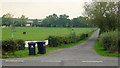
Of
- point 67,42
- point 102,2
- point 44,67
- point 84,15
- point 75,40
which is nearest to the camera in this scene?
point 44,67

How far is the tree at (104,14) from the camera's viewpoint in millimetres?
34312

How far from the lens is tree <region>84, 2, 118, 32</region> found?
3431 centimetres

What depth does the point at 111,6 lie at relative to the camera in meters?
34.2

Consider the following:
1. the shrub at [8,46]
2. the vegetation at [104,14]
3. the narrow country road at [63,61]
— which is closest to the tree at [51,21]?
the vegetation at [104,14]

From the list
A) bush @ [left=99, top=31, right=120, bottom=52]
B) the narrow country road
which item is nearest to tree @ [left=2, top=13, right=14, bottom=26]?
bush @ [left=99, top=31, right=120, bottom=52]

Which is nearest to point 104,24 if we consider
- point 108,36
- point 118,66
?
point 108,36

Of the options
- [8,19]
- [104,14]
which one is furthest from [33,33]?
[104,14]

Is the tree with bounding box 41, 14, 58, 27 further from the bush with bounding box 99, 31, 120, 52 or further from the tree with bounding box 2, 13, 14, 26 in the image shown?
the bush with bounding box 99, 31, 120, 52

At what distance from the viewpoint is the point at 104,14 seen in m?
36.2

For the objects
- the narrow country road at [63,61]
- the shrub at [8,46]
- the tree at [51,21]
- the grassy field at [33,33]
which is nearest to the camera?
the narrow country road at [63,61]

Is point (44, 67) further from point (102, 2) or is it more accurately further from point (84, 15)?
point (84, 15)

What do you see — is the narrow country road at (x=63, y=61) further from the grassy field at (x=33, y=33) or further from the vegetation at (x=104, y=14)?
the vegetation at (x=104, y=14)

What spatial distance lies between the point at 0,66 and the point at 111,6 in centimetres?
2763

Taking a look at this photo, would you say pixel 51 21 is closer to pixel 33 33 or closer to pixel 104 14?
pixel 33 33
